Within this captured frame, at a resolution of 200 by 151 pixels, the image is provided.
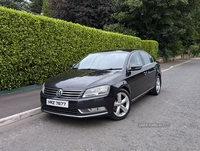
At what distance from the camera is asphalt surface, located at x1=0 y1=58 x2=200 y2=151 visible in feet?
10.7

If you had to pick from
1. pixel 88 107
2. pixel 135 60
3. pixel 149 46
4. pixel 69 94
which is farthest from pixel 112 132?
pixel 149 46

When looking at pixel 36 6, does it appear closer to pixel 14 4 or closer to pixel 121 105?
pixel 14 4

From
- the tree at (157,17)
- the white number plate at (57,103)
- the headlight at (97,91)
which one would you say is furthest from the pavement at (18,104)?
the tree at (157,17)

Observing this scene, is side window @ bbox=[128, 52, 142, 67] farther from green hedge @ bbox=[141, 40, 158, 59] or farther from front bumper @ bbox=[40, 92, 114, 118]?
green hedge @ bbox=[141, 40, 158, 59]

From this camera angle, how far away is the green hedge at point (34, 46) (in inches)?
239

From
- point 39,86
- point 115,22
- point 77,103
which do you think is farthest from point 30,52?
point 115,22

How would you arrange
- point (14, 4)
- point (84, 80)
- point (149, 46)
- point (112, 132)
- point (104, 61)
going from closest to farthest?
point (112, 132)
point (84, 80)
point (104, 61)
point (149, 46)
point (14, 4)

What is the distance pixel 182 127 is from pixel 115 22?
20535mm

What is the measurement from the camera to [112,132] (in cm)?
376

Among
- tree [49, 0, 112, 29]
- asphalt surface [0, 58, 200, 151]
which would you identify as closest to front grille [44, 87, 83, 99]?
asphalt surface [0, 58, 200, 151]

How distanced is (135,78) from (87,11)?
60.3 ft

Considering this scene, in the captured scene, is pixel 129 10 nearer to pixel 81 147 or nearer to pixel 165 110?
pixel 165 110

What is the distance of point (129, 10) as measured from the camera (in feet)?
68.0

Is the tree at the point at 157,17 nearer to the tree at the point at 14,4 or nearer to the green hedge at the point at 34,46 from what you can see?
the tree at the point at 14,4
